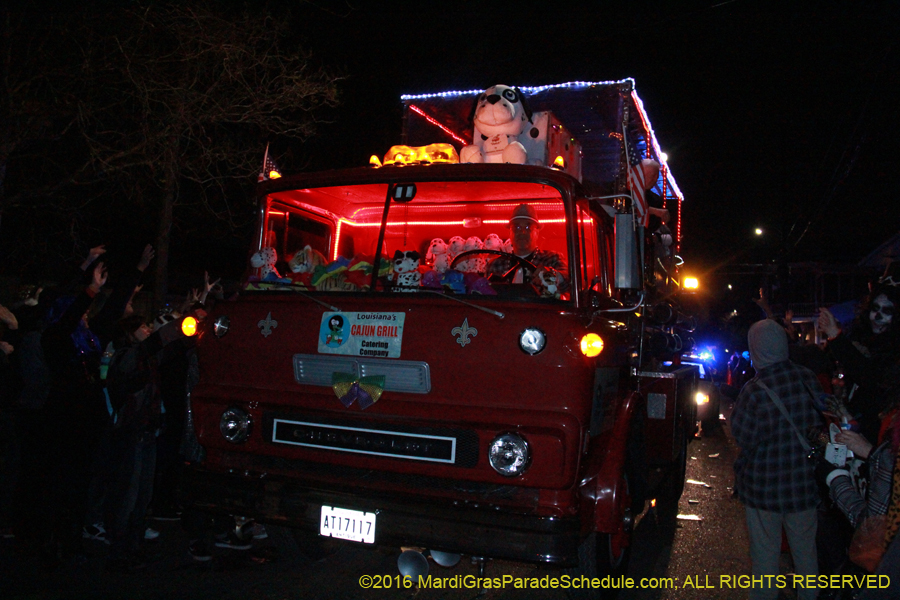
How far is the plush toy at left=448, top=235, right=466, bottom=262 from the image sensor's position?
4.88 metres

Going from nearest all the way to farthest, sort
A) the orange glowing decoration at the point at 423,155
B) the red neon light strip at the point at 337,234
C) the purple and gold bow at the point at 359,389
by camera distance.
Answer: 1. the purple and gold bow at the point at 359,389
2. the orange glowing decoration at the point at 423,155
3. the red neon light strip at the point at 337,234

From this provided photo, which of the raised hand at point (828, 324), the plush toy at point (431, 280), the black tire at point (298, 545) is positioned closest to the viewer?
the plush toy at point (431, 280)

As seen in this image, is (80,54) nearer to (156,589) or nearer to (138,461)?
(138,461)

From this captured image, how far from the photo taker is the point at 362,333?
3.86 metres

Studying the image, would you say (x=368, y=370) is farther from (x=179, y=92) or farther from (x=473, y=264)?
(x=179, y=92)

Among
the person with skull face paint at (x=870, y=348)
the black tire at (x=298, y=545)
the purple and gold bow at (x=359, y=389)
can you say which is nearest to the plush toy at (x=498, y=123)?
the purple and gold bow at (x=359, y=389)

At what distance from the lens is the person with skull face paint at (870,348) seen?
174 inches

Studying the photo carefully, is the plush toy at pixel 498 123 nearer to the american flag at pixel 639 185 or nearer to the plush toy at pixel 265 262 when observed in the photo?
the american flag at pixel 639 185

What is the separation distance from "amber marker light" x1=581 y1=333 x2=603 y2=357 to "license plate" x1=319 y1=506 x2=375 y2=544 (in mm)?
1498

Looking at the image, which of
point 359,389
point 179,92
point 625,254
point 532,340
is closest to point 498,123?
point 625,254

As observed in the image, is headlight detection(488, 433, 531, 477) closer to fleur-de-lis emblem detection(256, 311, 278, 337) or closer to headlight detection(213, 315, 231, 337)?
fleur-de-lis emblem detection(256, 311, 278, 337)

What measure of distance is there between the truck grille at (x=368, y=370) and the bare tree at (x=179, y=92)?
26.5 feet

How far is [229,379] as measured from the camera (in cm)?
416

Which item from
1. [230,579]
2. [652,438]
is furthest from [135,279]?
[652,438]
